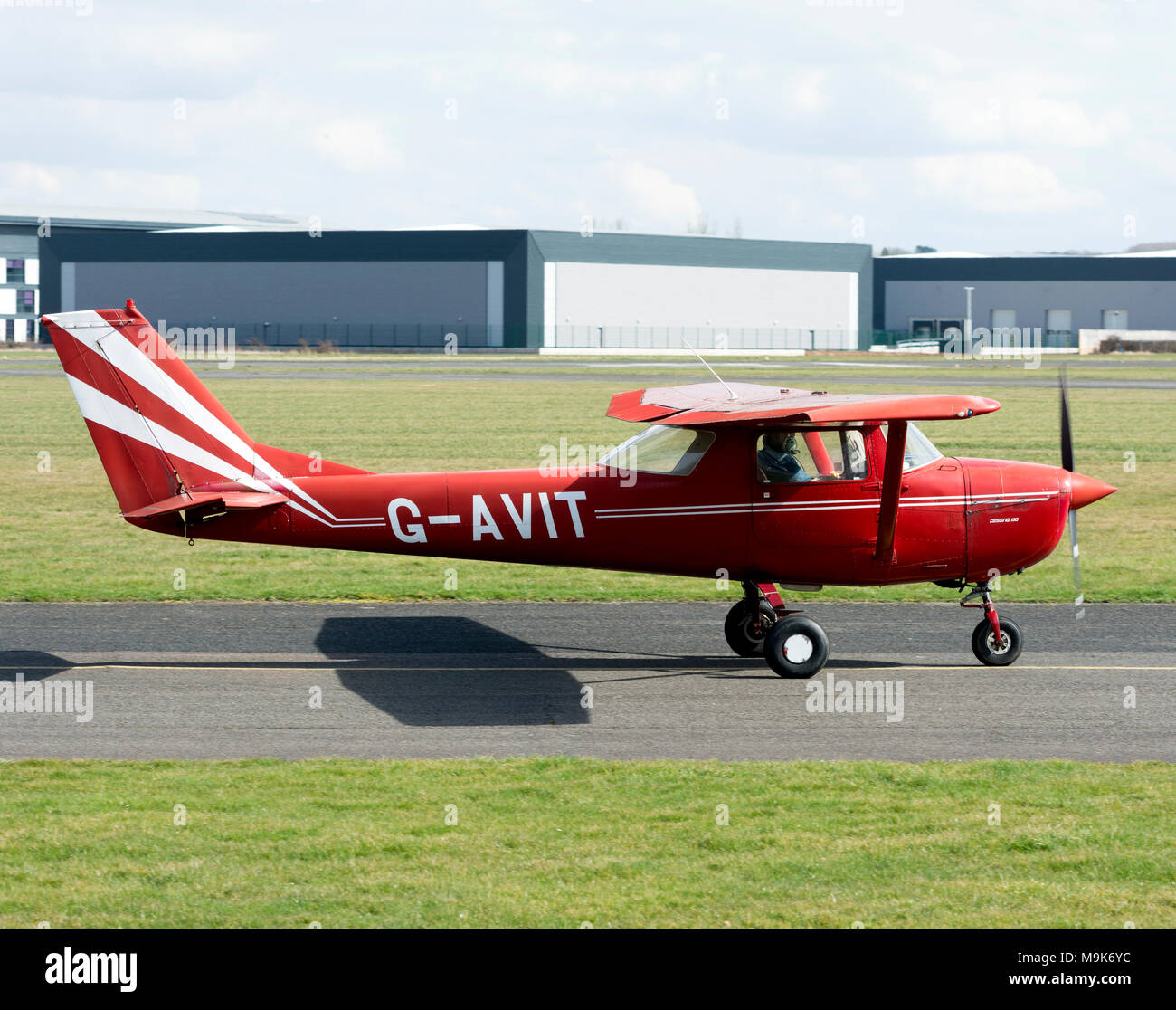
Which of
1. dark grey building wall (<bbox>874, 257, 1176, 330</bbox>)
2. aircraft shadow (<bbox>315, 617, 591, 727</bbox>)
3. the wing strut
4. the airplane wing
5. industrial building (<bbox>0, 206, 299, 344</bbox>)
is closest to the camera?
aircraft shadow (<bbox>315, 617, 591, 727</bbox>)

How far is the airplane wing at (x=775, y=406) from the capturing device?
11773 mm

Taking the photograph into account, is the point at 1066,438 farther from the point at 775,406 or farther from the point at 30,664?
the point at 30,664

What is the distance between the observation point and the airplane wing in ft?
38.6

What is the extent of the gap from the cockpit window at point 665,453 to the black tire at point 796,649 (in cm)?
179

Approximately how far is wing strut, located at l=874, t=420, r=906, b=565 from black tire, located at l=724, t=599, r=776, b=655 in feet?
4.73

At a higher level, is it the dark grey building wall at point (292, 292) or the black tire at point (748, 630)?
the dark grey building wall at point (292, 292)

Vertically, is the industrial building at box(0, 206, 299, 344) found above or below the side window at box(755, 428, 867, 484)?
above

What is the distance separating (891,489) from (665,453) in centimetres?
217

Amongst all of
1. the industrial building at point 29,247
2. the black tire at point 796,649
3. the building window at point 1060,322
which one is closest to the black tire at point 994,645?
the black tire at point 796,649

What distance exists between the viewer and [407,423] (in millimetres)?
40625

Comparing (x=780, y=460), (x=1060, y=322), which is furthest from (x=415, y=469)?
(x=1060, y=322)

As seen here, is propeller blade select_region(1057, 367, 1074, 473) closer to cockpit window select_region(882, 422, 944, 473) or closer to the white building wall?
cockpit window select_region(882, 422, 944, 473)

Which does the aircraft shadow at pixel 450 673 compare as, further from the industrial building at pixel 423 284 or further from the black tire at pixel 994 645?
the industrial building at pixel 423 284

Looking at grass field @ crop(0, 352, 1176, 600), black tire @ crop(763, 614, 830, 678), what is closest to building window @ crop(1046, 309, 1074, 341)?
grass field @ crop(0, 352, 1176, 600)
